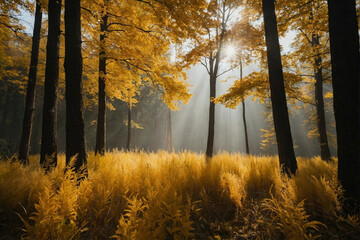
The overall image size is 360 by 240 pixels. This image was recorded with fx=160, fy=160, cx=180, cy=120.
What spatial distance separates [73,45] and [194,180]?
12.9 feet

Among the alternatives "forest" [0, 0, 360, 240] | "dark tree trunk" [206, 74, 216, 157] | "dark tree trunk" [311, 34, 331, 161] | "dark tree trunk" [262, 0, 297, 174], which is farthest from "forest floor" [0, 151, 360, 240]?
"dark tree trunk" [311, 34, 331, 161]

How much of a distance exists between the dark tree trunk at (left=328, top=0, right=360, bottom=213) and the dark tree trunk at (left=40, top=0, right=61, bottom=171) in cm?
618

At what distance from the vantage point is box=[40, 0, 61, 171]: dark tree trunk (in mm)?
4191

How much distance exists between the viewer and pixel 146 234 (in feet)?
4.69

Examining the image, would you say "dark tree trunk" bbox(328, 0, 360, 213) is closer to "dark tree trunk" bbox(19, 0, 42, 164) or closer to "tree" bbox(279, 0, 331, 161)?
"tree" bbox(279, 0, 331, 161)

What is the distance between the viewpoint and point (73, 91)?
3.34 meters

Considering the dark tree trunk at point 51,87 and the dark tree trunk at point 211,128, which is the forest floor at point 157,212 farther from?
the dark tree trunk at point 211,128

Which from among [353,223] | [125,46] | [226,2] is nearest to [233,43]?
[226,2]

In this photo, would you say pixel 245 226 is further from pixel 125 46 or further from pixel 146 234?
pixel 125 46

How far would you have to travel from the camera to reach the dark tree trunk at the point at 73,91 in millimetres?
3307

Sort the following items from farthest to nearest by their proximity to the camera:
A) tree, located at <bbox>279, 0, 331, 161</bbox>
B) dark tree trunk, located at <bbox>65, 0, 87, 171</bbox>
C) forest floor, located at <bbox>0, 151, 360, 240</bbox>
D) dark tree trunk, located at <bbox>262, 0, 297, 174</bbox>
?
1. tree, located at <bbox>279, 0, 331, 161</bbox>
2. dark tree trunk, located at <bbox>262, 0, 297, 174</bbox>
3. dark tree trunk, located at <bbox>65, 0, 87, 171</bbox>
4. forest floor, located at <bbox>0, 151, 360, 240</bbox>

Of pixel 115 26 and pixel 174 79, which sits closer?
pixel 174 79

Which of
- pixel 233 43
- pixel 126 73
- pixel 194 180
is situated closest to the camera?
pixel 194 180

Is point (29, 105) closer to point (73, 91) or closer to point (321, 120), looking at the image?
point (73, 91)
